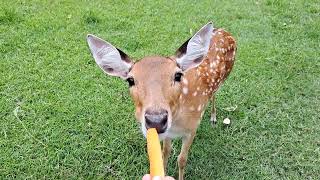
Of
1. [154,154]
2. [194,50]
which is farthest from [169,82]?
[154,154]

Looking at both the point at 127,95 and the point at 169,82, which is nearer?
the point at 169,82

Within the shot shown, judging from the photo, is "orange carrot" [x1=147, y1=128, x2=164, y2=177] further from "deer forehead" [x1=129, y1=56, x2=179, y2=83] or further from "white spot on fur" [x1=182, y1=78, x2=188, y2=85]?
"white spot on fur" [x1=182, y1=78, x2=188, y2=85]

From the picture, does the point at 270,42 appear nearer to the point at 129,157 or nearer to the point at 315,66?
the point at 315,66

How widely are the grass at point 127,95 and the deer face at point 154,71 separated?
4.23ft

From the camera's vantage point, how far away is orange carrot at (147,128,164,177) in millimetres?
2165

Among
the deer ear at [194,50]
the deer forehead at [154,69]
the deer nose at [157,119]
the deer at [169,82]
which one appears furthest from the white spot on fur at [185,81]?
the deer nose at [157,119]

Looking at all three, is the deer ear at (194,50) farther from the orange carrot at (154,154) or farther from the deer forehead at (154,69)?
the orange carrot at (154,154)

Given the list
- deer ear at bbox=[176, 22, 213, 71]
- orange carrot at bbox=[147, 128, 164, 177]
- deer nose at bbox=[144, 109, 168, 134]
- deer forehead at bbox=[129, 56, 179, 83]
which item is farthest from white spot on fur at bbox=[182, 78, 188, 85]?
orange carrot at bbox=[147, 128, 164, 177]

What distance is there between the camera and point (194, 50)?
116 inches

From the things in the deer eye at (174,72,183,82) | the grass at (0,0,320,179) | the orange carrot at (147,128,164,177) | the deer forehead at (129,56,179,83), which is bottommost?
the grass at (0,0,320,179)

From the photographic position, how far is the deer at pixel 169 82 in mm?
2656

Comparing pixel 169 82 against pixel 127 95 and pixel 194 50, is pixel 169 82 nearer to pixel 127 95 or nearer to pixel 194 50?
pixel 194 50

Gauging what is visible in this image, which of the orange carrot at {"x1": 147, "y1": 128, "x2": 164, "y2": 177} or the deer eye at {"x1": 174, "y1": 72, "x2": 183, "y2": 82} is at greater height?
the deer eye at {"x1": 174, "y1": 72, "x2": 183, "y2": 82}

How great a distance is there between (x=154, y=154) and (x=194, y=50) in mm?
902
